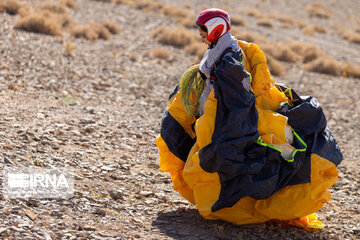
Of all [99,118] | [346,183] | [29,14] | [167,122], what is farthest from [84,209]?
[29,14]

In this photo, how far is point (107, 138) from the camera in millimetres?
6699

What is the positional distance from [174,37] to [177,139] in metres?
10.4

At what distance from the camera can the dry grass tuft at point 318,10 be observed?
1129 inches

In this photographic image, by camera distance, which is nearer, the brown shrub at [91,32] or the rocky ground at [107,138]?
the rocky ground at [107,138]

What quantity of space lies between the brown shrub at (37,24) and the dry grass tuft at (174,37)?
3311 millimetres

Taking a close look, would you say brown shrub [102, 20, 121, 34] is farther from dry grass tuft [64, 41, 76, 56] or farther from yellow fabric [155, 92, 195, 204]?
yellow fabric [155, 92, 195, 204]

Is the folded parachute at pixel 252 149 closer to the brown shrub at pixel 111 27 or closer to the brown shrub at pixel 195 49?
the brown shrub at pixel 195 49

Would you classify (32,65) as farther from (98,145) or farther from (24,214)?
(24,214)

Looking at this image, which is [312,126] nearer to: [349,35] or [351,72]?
[351,72]

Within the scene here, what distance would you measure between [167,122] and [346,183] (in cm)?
286

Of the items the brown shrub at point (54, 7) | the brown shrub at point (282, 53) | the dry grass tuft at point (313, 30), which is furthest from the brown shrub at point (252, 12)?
the brown shrub at point (54, 7)

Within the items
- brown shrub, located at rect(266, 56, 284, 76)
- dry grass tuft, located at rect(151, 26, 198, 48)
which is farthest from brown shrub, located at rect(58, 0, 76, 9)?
brown shrub, located at rect(266, 56, 284, 76)

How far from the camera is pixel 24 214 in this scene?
13.6ft

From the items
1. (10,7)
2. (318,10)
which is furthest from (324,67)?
(318,10)
